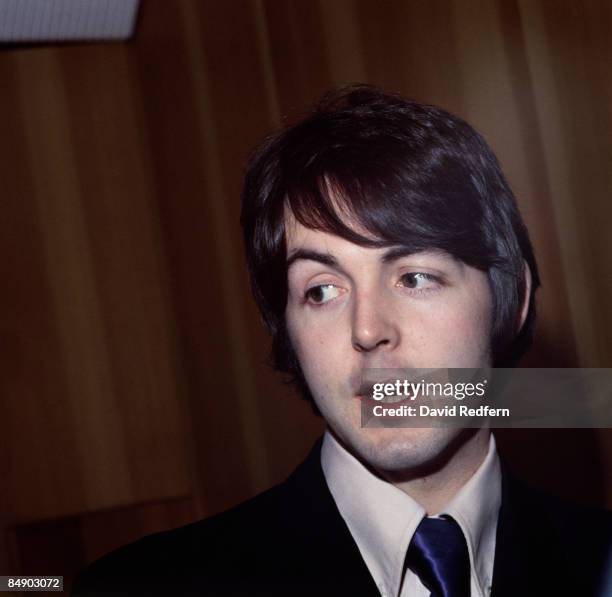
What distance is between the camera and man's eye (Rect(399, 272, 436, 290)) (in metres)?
0.96

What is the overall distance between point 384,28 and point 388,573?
2.12ft

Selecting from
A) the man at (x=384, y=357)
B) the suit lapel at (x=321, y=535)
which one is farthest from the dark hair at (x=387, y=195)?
the suit lapel at (x=321, y=535)

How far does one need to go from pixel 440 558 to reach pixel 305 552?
0.48 feet

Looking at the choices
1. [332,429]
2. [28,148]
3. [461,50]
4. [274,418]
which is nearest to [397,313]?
[332,429]

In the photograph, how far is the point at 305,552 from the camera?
1010mm

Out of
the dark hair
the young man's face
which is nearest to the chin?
the young man's face

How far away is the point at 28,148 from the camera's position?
1139 millimetres

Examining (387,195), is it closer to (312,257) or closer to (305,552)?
(312,257)

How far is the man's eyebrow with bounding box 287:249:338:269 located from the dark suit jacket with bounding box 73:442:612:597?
0.21 metres

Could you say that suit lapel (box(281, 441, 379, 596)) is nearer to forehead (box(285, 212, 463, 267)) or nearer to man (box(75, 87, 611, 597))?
man (box(75, 87, 611, 597))

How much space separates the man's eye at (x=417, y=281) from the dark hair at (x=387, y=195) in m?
0.03

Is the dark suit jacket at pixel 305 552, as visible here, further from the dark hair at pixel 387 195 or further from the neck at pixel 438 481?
the dark hair at pixel 387 195

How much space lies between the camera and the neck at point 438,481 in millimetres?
988

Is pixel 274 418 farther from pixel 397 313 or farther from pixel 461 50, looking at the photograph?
pixel 461 50
